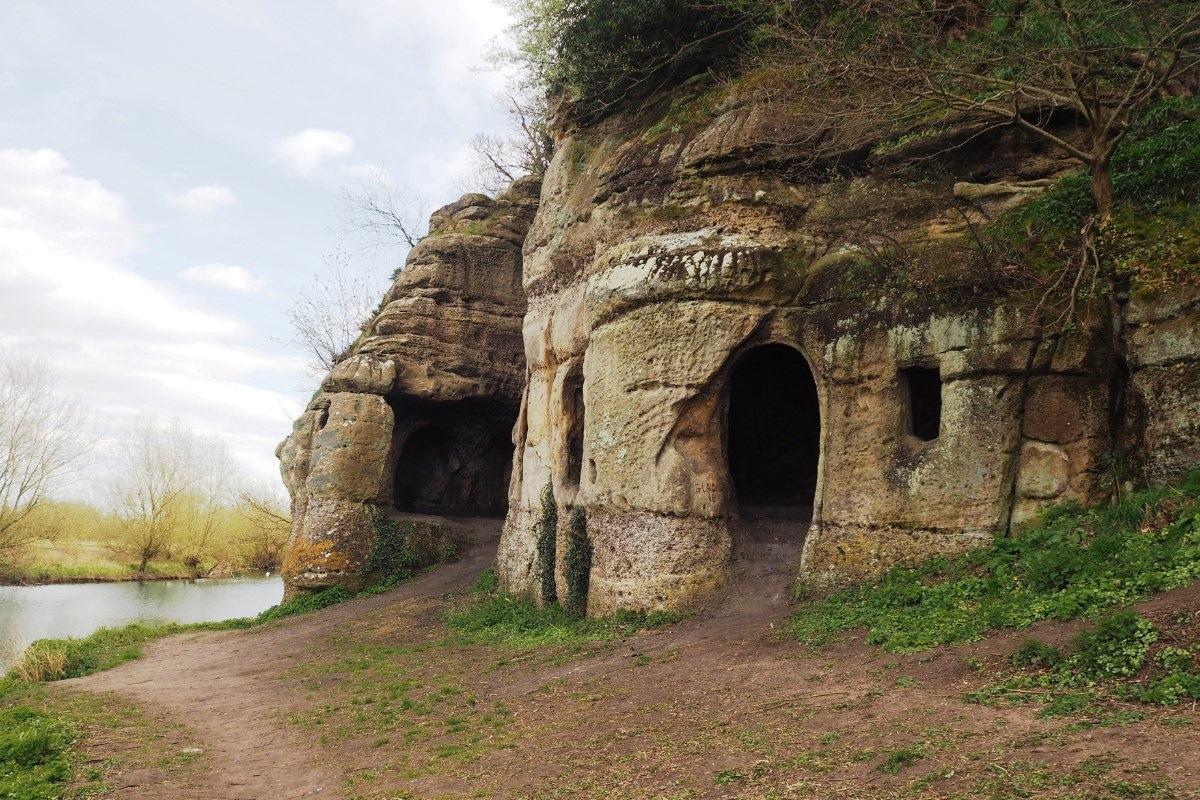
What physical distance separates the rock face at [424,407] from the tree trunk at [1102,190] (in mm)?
16015

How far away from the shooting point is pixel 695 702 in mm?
8203

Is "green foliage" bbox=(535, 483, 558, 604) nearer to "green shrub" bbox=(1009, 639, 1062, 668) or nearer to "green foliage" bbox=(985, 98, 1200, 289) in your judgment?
"green foliage" bbox=(985, 98, 1200, 289)

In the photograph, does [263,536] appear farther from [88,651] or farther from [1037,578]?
[1037,578]

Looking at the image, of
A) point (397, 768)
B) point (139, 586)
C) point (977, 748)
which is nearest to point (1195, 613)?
point (977, 748)

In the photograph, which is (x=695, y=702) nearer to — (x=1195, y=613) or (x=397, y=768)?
(x=397, y=768)

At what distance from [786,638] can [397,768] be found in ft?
15.4

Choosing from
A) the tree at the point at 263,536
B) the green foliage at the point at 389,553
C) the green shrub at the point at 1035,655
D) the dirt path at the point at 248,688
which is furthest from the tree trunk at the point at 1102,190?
the tree at the point at 263,536

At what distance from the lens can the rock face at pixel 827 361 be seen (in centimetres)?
1014

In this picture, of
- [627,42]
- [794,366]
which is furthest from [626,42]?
[794,366]

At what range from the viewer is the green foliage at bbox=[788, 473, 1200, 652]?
287 inches

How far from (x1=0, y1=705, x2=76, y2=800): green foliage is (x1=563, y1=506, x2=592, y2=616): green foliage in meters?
7.25

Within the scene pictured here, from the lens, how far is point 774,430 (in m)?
17.6

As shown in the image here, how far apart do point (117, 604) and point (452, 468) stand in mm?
13933

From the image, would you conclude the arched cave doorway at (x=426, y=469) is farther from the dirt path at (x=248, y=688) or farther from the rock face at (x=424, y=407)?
the dirt path at (x=248, y=688)
